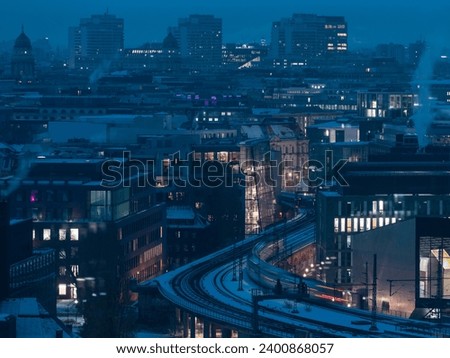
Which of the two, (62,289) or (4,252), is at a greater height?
(4,252)

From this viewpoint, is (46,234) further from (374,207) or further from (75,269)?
(374,207)

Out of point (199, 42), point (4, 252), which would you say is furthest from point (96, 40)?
point (4, 252)

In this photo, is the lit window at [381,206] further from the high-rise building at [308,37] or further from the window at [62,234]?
the high-rise building at [308,37]

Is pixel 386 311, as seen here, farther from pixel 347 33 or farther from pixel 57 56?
pixel 57 56

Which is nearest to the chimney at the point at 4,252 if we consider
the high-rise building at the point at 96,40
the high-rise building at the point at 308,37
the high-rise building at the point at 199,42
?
the high-rise building at the point at 308,37

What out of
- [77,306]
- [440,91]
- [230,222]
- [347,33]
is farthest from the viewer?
[347,33]

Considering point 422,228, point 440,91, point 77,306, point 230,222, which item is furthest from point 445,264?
point 440,91

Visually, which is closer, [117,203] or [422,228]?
[422,228]
